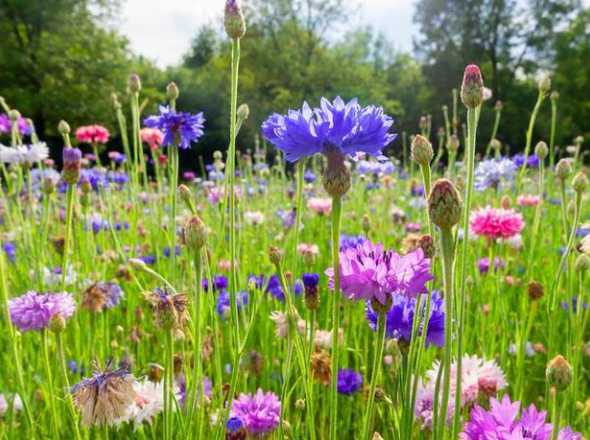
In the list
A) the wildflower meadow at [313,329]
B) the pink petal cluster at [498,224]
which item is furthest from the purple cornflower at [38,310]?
the pink petal cluster at [498,224]

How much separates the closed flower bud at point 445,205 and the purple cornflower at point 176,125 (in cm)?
93

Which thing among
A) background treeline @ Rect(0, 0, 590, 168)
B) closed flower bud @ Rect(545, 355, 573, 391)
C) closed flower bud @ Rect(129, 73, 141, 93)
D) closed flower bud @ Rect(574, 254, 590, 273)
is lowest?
closed flower bud @ Rect(545, 355, 573, 391)

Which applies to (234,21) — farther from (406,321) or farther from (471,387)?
(471,387)

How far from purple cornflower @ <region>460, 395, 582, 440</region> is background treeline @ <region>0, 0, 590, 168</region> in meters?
15.6

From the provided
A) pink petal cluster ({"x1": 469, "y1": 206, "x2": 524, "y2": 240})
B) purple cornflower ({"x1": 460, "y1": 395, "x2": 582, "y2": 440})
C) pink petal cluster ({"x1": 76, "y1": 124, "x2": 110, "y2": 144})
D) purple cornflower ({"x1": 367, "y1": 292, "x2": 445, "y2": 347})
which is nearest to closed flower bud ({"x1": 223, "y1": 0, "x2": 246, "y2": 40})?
purple cornflower ({"x1": 367, "y1": 292, "x2": 445, "y2": 347})

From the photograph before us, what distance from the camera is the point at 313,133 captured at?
67 centimetres

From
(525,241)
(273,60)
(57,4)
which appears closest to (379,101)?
(273,60)

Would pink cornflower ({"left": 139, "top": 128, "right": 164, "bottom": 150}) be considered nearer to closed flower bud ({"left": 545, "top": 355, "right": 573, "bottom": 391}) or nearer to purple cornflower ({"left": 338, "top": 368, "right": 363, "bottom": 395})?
purple cornflower ({"left": 338, "top": 368, "right": 363, "bottom": 395})

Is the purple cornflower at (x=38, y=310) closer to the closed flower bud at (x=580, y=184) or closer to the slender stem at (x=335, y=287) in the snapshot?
the slender stem at (x=335, y=287)

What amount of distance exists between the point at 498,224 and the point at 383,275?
3.10 ft

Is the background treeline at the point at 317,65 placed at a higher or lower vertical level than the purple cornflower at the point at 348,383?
higher

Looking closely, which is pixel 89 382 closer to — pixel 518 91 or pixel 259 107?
pixel 259 107

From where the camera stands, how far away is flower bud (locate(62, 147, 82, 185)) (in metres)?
1.06

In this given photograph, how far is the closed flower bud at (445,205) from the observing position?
55 centimetres
